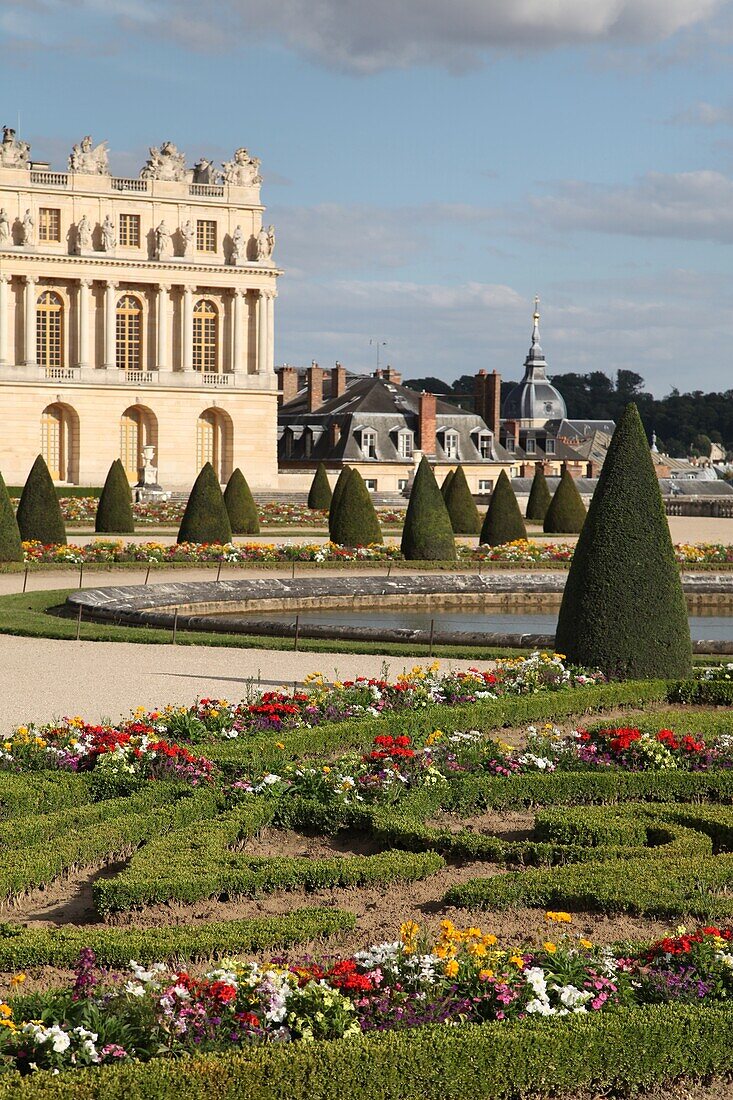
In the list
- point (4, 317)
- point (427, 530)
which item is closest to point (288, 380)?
point (4, 317)

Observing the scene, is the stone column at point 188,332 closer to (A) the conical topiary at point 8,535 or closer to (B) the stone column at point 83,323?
(B) the stone column at point 83,323

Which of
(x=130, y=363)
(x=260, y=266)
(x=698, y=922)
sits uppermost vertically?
(x=260, y=266)

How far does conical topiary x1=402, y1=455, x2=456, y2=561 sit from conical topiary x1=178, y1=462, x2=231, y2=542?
388 centimetres

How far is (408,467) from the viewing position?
6209cm

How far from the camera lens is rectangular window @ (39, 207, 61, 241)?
5950cm

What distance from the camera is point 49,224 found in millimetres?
59688

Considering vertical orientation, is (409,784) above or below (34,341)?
below

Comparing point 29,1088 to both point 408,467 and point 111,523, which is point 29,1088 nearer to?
point 111,523

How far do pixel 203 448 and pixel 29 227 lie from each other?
1121cm

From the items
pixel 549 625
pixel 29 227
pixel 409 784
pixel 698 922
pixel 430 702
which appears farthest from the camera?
A: pixel 29 227

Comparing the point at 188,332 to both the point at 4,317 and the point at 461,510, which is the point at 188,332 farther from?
the point at 461,510

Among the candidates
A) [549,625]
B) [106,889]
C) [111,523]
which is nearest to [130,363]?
[111,523]

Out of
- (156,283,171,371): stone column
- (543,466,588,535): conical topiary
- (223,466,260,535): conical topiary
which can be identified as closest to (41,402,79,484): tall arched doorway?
(156,283,171,371): stone column

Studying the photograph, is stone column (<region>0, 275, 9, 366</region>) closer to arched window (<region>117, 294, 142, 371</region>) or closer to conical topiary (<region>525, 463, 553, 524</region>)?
arched window (<region>117, 294, 142, 371</region>)
